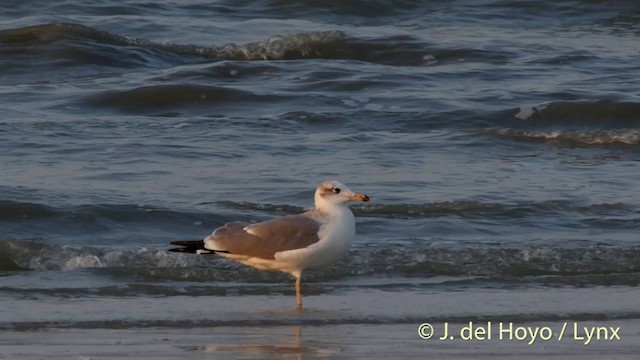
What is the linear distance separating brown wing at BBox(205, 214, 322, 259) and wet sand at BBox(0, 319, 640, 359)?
2.08 ft

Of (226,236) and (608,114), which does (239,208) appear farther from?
(608,114)

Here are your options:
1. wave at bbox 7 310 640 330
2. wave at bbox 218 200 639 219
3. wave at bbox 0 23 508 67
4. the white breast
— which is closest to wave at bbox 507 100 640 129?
wave at bbox 0 23 508 67

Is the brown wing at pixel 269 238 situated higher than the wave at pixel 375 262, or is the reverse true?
the brown wing at pixel 269 238

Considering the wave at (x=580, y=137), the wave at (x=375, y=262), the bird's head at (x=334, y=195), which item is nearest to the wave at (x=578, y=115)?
the wave at (x=580, y=137)

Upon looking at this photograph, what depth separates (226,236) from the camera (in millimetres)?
6785

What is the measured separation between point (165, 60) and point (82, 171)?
205 inches

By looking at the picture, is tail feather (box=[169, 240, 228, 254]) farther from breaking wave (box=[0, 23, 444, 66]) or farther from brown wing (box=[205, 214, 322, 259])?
breaking wave (box=[0, 23, 444, 66])

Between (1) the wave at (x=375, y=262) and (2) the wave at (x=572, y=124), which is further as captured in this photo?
(2) the wave at (x=572, y=124)

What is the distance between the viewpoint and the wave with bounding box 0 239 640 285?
7379mm

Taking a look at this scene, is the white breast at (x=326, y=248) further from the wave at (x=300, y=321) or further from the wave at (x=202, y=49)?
the wave at (x=202, y=49)

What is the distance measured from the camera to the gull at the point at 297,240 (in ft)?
21.8

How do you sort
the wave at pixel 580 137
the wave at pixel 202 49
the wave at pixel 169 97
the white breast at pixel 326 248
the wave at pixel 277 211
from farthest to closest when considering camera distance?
the wave at pixel 202 49 → the wave at pixel 169 97 → the wave at pixel 580 137 → the wave at pixel 277 211 → the white breast at pixel 326 248

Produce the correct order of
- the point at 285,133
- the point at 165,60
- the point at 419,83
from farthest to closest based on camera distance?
the point at 165,60 < the point at 419,83 < the point at 285,133

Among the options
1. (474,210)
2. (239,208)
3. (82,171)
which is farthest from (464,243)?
(82,171)
